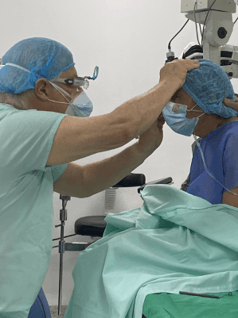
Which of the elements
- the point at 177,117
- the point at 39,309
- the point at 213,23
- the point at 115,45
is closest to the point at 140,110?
the point at 177,117

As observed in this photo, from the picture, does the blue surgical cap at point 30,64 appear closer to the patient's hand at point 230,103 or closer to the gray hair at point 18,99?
the gray hair at point 18,99

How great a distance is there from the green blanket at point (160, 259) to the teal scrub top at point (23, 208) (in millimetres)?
272

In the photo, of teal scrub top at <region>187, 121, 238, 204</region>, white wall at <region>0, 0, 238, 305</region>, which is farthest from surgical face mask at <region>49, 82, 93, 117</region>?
white wall at <region>0, 0, 238, 305</region>

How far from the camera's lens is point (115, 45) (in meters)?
3.62

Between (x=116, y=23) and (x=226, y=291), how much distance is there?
2815 mm

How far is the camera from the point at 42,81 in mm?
1372

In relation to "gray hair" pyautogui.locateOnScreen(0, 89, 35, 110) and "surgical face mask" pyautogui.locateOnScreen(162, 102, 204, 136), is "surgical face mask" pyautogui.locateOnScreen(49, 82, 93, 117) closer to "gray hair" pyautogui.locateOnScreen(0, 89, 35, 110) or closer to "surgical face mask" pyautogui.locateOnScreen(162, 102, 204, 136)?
"gray hair" pyautogui.locateOnScreen(0, 89, 35, 110)

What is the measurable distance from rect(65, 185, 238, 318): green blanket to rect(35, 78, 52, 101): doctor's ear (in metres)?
0.61

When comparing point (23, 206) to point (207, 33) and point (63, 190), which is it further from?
point (207, 33)

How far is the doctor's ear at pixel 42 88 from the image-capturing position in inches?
53.8

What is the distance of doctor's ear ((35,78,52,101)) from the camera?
137 cm

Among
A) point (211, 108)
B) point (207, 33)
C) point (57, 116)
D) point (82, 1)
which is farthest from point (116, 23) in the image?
point (57, 116)

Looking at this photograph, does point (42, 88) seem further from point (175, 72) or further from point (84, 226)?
point (84, 226)

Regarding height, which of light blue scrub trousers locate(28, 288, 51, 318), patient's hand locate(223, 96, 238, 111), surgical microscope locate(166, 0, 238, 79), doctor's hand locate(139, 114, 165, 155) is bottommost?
light blue scrub trousers locate(28, 288, 51, 318)
